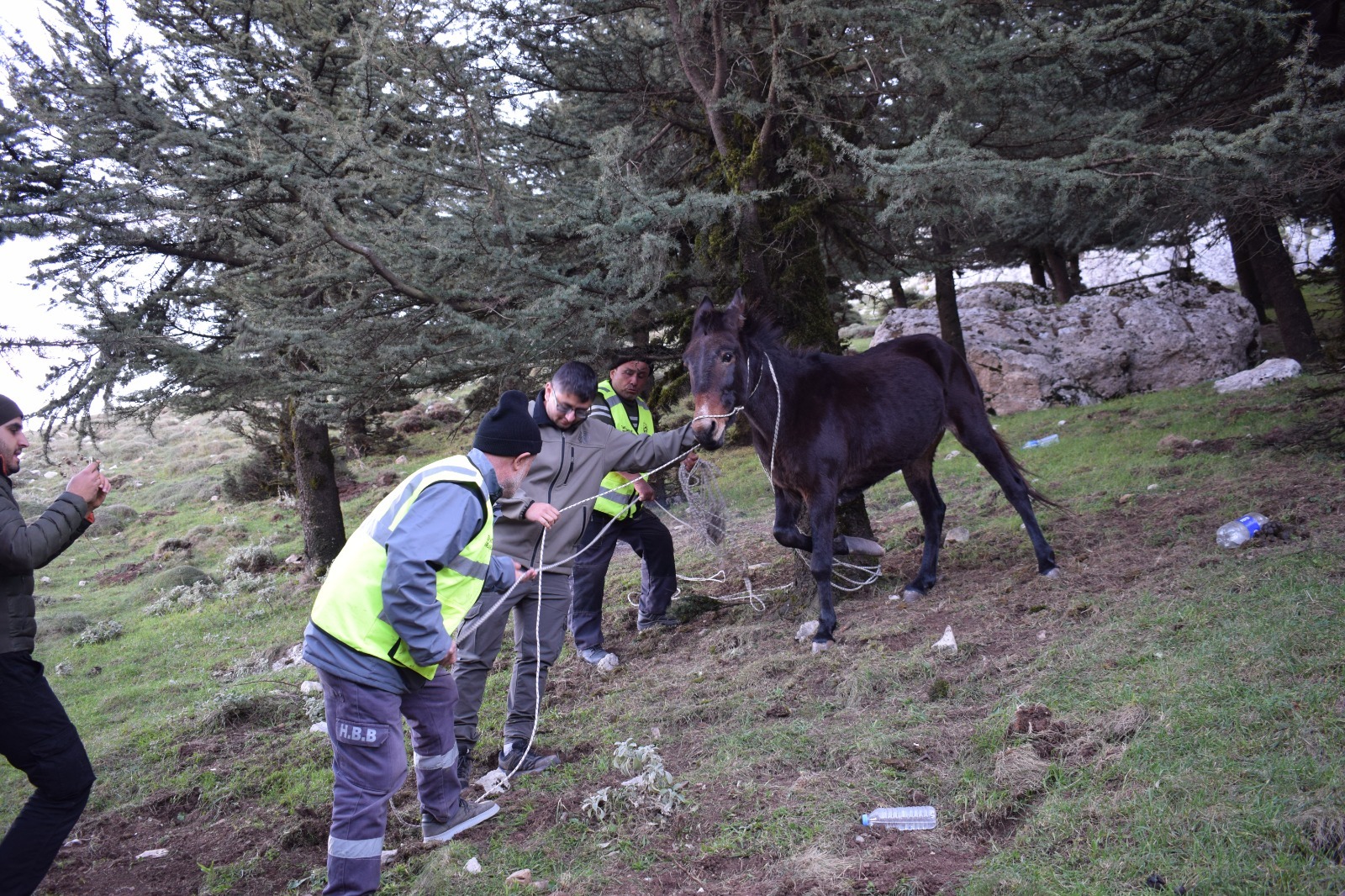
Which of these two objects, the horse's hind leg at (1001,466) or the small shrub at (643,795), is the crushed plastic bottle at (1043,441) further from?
the small shrub at (643,795)

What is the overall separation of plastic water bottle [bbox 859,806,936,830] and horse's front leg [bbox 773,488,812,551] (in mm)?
3023

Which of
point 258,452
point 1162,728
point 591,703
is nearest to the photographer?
point 1162,728

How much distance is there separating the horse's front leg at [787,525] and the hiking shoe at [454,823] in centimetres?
311

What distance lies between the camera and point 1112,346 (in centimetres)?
1474

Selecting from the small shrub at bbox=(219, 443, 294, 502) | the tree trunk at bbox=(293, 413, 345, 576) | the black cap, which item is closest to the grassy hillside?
the black cap

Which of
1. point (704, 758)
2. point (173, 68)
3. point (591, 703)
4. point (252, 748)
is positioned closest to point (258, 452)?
point (173, 68)

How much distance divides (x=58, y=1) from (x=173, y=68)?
1912 millimetres

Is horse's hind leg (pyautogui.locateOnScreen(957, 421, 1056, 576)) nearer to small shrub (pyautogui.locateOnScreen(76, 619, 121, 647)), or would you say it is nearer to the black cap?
the black cap

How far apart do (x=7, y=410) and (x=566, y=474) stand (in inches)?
113

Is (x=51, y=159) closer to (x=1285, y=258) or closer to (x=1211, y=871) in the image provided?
(x=1211, y=871)

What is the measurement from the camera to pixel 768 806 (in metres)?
4.02

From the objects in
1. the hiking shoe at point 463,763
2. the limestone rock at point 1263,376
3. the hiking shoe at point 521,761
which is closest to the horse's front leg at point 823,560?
the hiking shoe at point 521,761

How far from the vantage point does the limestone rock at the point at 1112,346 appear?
14.4m

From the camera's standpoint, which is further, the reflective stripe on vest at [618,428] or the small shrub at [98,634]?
the small shrub at [98,634]
